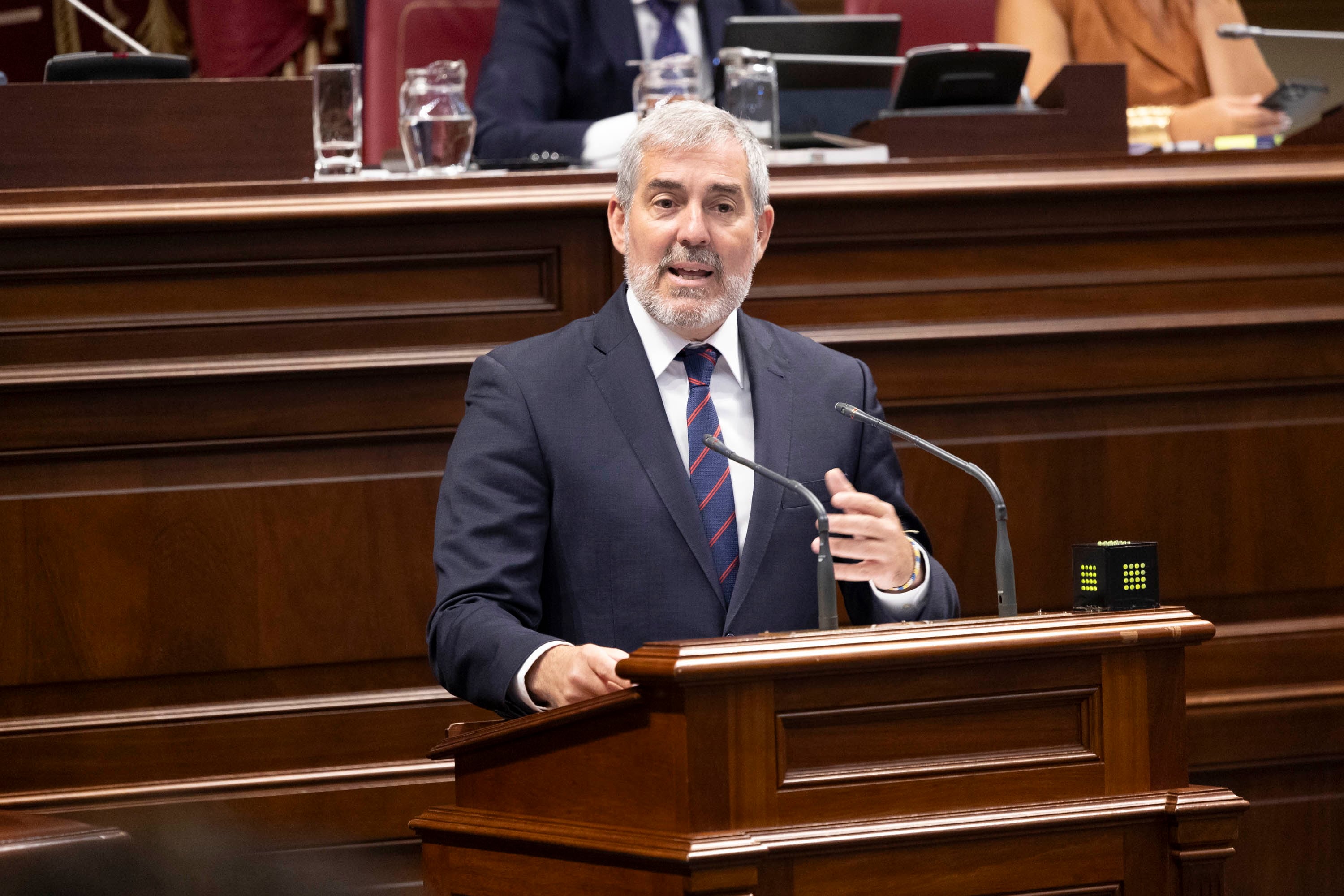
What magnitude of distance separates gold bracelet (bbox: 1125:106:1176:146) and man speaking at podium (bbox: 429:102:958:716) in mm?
1265

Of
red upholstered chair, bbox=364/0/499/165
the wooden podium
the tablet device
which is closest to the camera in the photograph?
the wooden podium

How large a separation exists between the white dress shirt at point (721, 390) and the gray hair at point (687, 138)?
13 cm

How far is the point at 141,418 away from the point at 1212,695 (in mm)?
1594

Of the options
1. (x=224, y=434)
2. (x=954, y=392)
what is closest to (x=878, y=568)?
(x=954, y=392)

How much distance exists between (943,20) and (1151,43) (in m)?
0.46

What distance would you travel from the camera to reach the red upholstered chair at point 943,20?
3.24 meters

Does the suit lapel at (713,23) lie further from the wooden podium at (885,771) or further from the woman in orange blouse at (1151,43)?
the wooden podium at (885,771)

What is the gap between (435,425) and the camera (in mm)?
2123

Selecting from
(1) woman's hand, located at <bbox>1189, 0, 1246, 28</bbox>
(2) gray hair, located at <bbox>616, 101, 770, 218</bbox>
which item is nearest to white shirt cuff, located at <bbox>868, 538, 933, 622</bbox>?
(2) gray hair, located at <bbox>616, 101, 770, 218</bbox>

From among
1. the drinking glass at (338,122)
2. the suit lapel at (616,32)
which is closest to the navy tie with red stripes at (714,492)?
the drinking glass at (338,122)

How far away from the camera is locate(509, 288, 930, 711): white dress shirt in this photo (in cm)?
164

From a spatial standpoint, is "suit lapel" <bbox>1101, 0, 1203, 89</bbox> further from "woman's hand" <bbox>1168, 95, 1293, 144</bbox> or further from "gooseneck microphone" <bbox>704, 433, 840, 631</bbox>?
"gooseneck microphone" <bbox>704, 433, 840, 631</bbox>

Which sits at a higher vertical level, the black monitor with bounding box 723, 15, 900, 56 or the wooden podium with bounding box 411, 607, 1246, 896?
the black monitor with bounding box 723, 15, 900, 56

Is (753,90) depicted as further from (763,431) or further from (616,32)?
(763,431)
